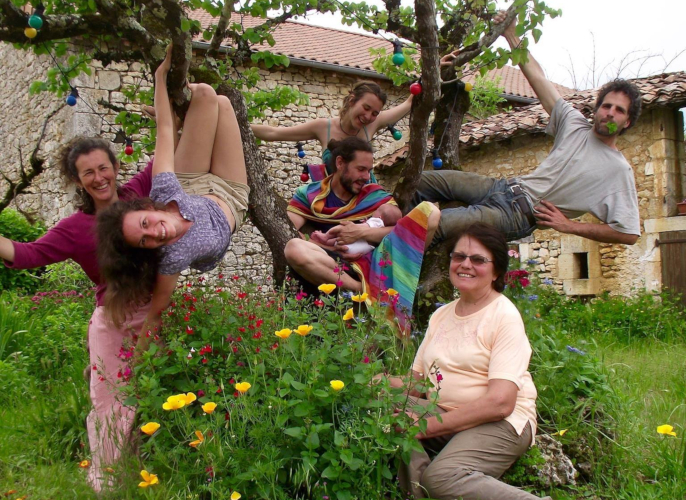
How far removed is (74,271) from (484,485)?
22.0 ft

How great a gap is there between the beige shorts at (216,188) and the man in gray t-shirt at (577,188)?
1.19 metres

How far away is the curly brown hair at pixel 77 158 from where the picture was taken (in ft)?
10.1

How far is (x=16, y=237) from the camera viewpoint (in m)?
9.14

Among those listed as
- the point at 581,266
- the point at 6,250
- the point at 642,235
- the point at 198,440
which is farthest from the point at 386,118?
the point at 581,266

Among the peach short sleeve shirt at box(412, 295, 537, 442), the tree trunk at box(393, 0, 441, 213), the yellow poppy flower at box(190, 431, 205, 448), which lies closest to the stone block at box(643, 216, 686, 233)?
the tree trunk at box(393, 0, 441, 213)

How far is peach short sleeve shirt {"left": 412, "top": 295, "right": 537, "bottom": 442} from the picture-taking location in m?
2.43

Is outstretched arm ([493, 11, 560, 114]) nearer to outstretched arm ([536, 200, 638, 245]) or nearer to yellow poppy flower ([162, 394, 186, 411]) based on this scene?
outstretched arm ([536, 200, 638, 245])

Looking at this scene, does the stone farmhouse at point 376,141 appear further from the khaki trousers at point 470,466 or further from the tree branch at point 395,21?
the khaki trousers at point 470,466

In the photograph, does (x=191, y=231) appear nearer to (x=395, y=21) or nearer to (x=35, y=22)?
(x=35, y=22)

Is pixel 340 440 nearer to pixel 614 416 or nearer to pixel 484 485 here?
pixel 484 485

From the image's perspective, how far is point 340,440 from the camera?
204cm

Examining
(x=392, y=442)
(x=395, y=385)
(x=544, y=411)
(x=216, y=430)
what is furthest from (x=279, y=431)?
(x=544, y=411)

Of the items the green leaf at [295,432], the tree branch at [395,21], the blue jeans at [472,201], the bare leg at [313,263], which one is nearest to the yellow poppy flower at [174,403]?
the green leaf at [295,432]

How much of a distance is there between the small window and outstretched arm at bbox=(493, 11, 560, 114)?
5.73 m
